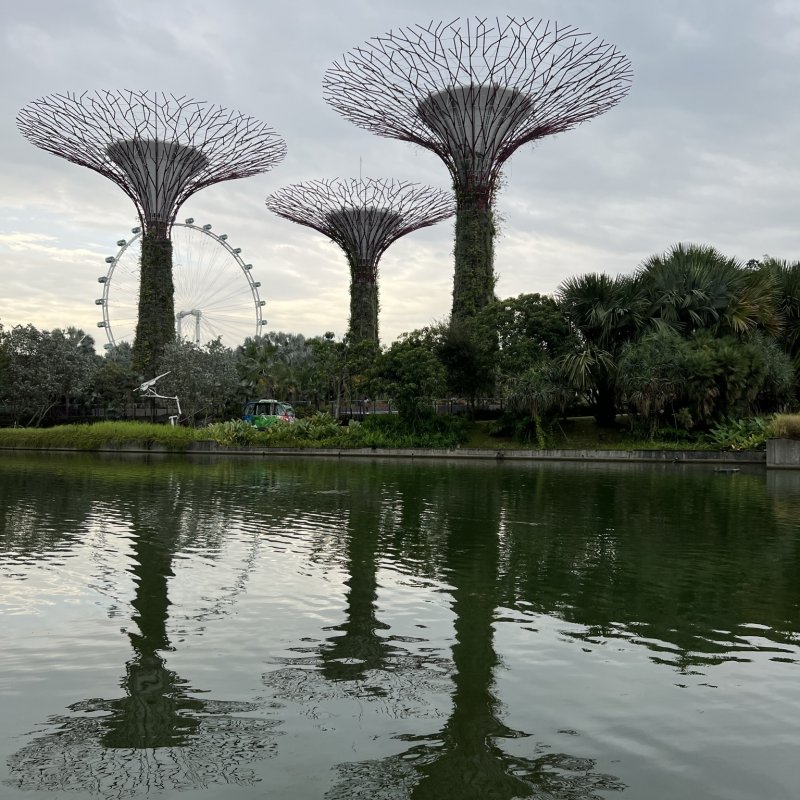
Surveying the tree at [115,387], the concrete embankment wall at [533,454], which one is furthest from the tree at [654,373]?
the tree at [115,387]

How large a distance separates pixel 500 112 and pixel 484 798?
38.4 meters

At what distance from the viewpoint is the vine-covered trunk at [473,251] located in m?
41.0

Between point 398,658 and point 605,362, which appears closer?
point 398,658

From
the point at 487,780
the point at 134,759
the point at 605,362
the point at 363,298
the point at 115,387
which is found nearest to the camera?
the point at 487,780

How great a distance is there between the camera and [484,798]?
4.13 metres

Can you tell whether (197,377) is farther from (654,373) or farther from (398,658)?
(398,658)

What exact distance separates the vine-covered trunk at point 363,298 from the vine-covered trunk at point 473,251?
1208 cm

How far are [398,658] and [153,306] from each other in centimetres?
4643

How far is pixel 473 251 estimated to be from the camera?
41.3 m

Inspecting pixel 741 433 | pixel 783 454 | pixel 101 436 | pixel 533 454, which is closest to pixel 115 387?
pixel 101 436

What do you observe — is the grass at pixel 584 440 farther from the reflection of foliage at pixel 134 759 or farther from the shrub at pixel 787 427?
the reflection of foliage at pixel 134 759

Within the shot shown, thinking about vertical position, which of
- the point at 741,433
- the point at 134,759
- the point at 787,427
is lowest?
the point at 134,759

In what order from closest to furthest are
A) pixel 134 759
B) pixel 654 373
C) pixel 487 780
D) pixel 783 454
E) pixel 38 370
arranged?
pixel 487 780, pixel 134 759, pixel 783 454, pixel 654 373, pixel 38 370

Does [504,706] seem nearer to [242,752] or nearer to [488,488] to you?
[242,752]
